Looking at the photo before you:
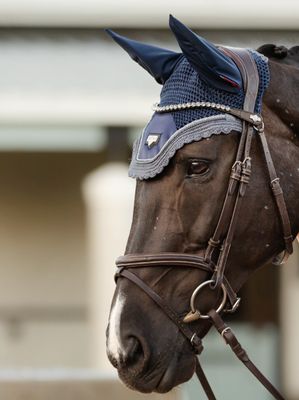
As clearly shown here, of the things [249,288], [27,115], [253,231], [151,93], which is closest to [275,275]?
[249,288]

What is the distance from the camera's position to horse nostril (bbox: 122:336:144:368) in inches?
84.9

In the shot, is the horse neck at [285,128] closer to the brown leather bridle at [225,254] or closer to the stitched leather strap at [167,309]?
the brown leather bridle at [225,254]

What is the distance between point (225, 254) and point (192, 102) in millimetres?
373

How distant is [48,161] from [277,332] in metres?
2.35

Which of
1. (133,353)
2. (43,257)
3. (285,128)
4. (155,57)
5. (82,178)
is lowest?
(43,257)

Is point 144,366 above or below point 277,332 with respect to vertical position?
above

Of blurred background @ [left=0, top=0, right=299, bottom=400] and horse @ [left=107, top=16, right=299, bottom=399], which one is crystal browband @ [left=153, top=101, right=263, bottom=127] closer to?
horse @ [left=107, top=16, right=299, bottom=399]

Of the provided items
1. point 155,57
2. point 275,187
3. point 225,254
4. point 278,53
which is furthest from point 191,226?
point 278,53

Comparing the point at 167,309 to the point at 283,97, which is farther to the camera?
the point at 283,97

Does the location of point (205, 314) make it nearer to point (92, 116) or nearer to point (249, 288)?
point (92, 116)

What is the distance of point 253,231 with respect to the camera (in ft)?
7.54

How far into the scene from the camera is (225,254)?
2236mm

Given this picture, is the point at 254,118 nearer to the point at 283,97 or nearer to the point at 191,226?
the point at 283,97

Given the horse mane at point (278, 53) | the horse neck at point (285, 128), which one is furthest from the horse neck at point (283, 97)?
the horse mane at point (278, 53)
